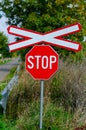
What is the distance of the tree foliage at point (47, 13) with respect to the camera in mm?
31984

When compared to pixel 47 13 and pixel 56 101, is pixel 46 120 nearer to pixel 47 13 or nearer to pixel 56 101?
pixel 56 101

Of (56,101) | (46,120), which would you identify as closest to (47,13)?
(56,101)

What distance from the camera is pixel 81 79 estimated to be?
1099cm

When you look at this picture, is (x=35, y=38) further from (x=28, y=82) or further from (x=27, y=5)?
(x=27, y=5)

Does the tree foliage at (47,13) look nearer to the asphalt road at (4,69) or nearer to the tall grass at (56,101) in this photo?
the asphalt road at (4,69)

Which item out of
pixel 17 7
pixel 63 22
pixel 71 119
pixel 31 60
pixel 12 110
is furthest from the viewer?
pixel 17 7

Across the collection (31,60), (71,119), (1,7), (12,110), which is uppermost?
(31,60)

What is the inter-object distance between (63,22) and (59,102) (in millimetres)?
21815

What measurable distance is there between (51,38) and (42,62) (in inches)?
19.8

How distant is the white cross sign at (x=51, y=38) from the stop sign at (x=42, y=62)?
0.58 feet

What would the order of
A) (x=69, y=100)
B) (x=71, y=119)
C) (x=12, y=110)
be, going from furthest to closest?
(x=12, y=110), (x=69, y=100), (x=71, y=119)

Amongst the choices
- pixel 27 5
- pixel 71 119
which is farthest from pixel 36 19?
pixel 71 119

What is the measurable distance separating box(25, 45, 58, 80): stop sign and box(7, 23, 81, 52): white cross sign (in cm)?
18

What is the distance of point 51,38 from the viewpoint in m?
8.89
